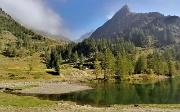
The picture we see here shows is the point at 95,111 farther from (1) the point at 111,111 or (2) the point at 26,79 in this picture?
(2) the point at 26,79

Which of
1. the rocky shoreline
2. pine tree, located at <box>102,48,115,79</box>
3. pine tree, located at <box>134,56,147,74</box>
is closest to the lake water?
the rocky shoreline

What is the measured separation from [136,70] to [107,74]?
3385cm

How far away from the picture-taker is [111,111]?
141 ft

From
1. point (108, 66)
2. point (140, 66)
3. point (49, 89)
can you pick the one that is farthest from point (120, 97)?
point (140, 66)

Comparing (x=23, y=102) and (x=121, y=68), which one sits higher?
(x=121, y=68)

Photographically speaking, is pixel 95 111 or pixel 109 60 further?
pixel 109 60

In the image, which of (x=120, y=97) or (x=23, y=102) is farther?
(x=120, y=97)

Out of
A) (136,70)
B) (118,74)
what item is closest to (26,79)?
(118,74)

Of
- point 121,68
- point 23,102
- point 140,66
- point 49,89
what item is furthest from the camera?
point 140,66

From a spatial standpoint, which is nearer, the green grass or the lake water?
the green grass

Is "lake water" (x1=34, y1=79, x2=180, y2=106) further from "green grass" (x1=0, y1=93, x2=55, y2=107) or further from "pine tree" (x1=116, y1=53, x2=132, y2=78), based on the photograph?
"pine tree" (x1=116, y1=53, x2=132, y2=78)

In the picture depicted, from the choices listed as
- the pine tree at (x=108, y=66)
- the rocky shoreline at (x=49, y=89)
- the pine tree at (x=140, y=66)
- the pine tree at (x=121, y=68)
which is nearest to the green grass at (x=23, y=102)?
the rocky shoreline at (x=49, y=89)

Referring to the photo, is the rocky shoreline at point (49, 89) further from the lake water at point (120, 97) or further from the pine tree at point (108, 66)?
the pine tree at point (108, 66)

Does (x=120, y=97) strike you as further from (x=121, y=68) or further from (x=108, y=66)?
(x=108, y=66)
